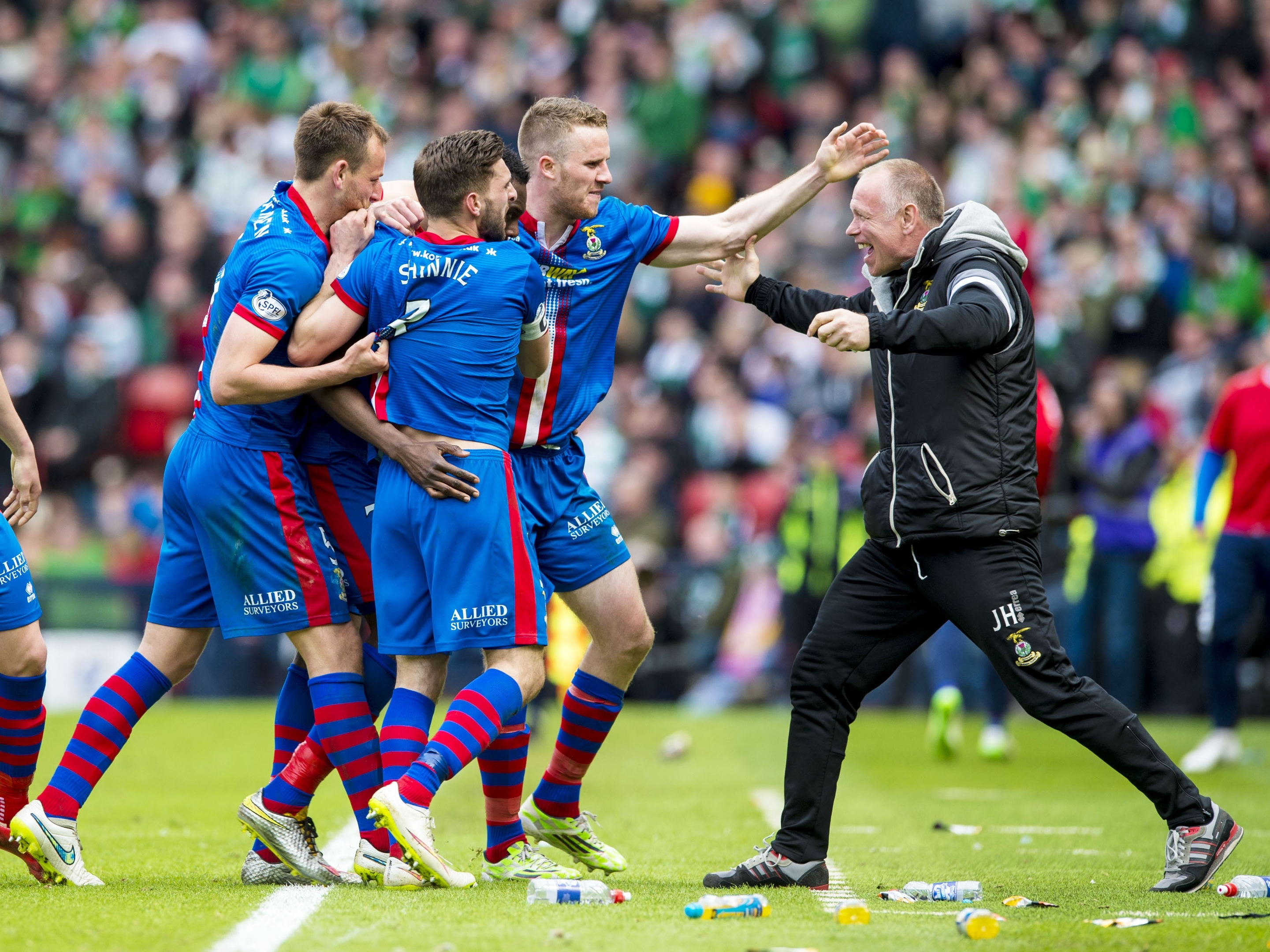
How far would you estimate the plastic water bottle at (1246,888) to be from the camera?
5480mm

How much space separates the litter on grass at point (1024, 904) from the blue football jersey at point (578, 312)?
2274mm

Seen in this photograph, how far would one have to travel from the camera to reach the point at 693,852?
22.3 ft

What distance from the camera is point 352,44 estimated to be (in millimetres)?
20500

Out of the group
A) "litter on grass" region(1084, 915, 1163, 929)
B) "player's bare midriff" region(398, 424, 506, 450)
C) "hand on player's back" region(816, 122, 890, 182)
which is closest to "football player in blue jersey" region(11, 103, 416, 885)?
"player's bare midriff" region(398, 424, 506, 450)

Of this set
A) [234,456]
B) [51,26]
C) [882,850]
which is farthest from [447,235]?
[51,26]

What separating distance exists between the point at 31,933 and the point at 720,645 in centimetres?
1147

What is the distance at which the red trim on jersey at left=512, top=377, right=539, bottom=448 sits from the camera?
5.97 metres

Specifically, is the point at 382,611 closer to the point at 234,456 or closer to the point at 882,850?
the point at 234,456

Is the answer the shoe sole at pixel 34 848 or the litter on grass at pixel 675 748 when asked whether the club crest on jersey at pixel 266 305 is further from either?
the litter on grass at pixel 675 748

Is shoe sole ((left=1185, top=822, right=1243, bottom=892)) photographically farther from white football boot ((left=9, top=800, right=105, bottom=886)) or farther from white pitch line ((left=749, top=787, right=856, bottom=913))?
white football boot ((left=9, top=800, right=105, bottom=886))

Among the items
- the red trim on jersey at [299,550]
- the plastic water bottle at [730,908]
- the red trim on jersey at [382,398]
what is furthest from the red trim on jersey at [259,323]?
the plastic water bottle at [730,908]

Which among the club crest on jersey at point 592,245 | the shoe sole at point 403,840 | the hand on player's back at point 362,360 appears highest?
the club crest on jersey at point 592,245

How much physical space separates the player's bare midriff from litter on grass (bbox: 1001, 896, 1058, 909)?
228cm

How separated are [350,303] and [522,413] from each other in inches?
31.5
